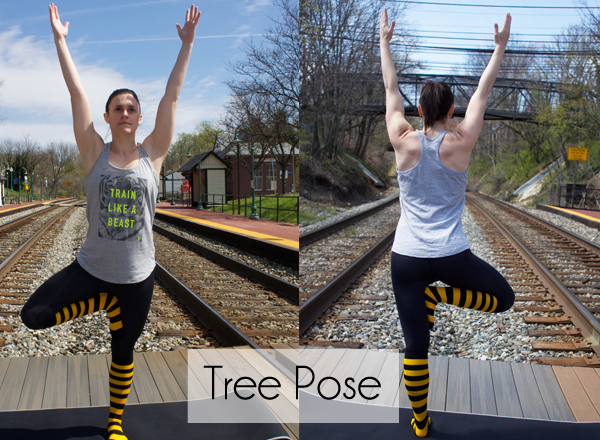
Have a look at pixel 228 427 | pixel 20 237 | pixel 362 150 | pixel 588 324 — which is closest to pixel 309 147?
pixel 20 237

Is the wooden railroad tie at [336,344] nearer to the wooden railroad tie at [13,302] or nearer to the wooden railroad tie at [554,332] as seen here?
the wooden railroad tie at [554,332]

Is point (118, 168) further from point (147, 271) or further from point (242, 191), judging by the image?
point (242, 191)

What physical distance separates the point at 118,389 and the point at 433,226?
1.58 meters

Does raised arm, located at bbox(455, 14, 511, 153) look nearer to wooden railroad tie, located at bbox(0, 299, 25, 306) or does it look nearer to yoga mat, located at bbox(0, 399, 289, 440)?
yoga mat, located at bbox(0, 399, 289, 440)

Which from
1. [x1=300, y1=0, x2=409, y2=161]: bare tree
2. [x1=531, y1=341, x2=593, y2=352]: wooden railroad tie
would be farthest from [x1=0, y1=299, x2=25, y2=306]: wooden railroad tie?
[x1=300, y1=0, x2=409, y2=161]: bare tree

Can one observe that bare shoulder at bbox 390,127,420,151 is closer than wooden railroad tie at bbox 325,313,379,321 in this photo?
Yes

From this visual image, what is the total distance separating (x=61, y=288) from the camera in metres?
1.99

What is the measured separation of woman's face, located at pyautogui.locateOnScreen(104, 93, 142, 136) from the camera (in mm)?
2143

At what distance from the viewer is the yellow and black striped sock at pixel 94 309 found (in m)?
2.03

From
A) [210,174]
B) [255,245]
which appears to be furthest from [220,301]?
[210,174]

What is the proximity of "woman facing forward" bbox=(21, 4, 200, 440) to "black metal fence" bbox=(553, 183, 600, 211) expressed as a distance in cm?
1946

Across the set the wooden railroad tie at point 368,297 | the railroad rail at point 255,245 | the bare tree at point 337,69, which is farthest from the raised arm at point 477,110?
the bare tree at point 337,69

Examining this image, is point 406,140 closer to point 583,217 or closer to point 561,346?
point 561,346

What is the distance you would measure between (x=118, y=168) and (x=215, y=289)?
13.7 feet
